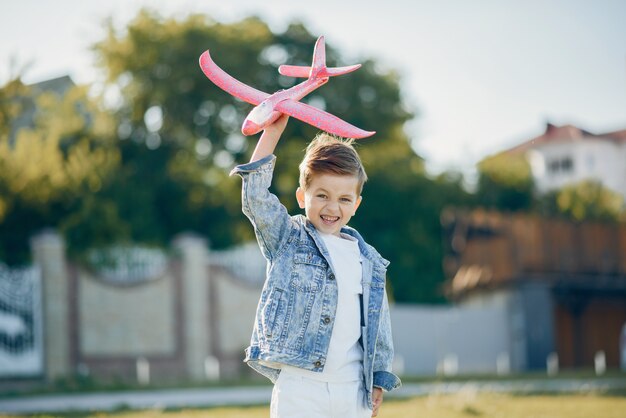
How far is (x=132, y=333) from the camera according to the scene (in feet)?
57.7

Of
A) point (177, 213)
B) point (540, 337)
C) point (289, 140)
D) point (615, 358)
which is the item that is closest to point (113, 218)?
point (177, 213)

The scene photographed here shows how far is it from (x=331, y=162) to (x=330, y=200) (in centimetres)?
17

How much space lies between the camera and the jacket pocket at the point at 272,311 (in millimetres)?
3807

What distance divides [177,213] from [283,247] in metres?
20.8

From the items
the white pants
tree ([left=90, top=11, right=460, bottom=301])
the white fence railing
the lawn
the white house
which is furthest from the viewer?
the white house

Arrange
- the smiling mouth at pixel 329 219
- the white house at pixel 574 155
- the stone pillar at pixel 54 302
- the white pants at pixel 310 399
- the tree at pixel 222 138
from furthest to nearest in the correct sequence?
the white house at pixel 574 155 < the tree at pixel 222 138 < the stone pillar at pixel 54 302 < the smiling mouth at pixel 329 219 < the white pants at pixel 310 399

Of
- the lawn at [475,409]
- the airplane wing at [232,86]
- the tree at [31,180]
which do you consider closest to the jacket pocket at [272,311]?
the airplane wing at [232,86]

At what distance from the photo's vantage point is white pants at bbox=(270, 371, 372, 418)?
12.2ft

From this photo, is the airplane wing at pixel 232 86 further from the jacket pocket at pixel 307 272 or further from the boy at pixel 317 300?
the jacket pocket at pixel 307 272

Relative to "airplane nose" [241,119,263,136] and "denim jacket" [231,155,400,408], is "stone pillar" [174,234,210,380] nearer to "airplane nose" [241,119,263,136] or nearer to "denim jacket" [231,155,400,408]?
"denim jacket" [231,155,400,408]

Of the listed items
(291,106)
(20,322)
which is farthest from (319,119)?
(20,322)

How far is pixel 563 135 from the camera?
52125mm

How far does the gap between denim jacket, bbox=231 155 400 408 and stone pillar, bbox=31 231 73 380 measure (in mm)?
13150

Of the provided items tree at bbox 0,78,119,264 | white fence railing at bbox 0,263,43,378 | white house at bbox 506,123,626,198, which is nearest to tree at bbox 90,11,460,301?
tree at bbox 0,78,119,264
